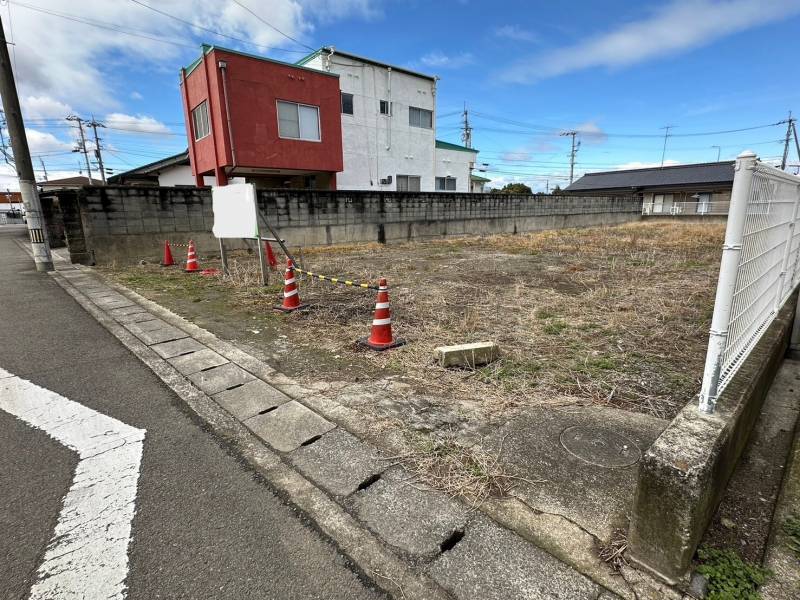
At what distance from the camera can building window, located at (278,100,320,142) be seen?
48.1 ft

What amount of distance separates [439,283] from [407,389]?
4334 mm

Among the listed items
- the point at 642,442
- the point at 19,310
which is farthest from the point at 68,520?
the point at 19,310

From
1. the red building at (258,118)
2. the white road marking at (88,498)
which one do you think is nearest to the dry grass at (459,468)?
the white road marking at (88,498)

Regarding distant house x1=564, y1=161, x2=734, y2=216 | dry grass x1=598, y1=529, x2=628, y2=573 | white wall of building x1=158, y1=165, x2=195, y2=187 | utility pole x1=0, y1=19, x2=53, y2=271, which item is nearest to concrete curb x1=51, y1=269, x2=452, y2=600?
dry grass x1=598, y1=529, x2=628, y2=573

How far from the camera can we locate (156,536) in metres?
1.77

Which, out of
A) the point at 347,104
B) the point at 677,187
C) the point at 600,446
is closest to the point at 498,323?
the point at 600,446

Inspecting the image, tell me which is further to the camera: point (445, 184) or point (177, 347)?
point (445, 184)

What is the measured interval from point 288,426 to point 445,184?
74.6ft

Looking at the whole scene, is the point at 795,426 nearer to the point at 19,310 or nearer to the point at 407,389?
the point at 407,389

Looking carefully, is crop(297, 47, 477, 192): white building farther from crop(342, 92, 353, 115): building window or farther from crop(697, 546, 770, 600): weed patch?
crop(697, 546, 770, 600): weed patch

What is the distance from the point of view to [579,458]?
88.8 inches

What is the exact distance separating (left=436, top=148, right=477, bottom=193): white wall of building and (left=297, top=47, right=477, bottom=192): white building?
3.2 inches

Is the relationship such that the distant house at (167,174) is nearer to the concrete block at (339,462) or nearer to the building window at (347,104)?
the building window at (347,104)

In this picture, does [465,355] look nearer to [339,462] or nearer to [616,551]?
[339,462]
